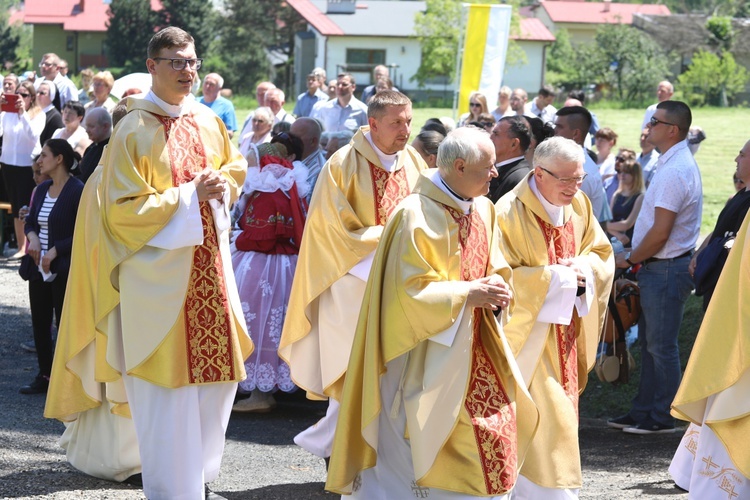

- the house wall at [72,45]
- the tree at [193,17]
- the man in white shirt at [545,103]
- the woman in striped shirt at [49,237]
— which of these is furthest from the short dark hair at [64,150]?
the house wall at [72,45]

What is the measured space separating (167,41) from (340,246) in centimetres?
150

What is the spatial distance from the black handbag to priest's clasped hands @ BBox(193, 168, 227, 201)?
115 inches

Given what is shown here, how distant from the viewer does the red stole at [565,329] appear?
5.54m

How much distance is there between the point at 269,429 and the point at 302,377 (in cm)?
160

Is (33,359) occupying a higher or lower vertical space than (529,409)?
lower

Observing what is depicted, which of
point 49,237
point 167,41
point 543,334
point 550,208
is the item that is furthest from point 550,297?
point 49,237

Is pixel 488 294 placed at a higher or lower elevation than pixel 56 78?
lower

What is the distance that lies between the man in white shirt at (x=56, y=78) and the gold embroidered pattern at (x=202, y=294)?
10.1 meters

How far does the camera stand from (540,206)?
216 inches

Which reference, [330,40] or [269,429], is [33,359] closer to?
[269,429]

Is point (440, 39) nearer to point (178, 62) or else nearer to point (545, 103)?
point (545, 103)

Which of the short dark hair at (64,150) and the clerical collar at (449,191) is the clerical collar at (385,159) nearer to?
the clerical collar at (449,191)

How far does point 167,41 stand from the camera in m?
5.32

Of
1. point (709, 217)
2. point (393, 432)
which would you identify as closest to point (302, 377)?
point (393, 432)
